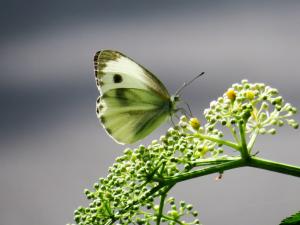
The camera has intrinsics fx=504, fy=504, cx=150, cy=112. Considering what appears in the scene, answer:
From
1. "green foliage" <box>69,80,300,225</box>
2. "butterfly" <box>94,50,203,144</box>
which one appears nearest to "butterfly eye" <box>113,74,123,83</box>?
"butterfly" <box>94,50,203,144</box>

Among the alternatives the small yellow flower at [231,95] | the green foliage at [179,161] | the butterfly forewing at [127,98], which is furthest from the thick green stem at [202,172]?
the butterfly forewing at [127,98]

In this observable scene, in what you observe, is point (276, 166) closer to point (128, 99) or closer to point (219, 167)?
point (219, 167)

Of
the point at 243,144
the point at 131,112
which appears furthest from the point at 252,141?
the point at 131,112

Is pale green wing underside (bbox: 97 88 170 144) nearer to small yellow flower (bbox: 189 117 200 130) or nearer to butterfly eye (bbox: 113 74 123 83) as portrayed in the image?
butterfly eye (bbox: 113 74 123 83)

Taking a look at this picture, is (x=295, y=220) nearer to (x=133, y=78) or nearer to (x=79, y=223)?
(x=79, y=223)

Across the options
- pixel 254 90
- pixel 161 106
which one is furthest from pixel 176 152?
pixel 161 106
